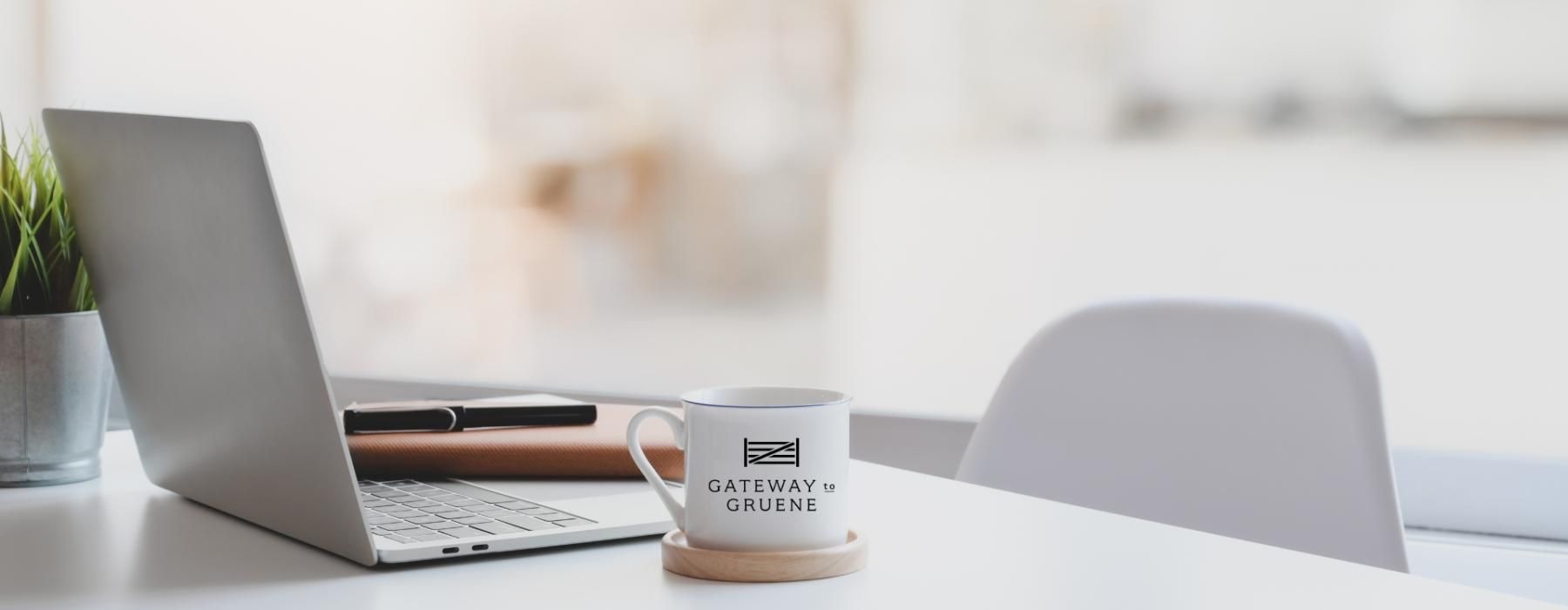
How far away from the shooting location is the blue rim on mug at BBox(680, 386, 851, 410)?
0.71 meters

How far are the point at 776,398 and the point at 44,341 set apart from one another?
58cm

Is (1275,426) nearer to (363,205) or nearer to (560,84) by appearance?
(560,84)

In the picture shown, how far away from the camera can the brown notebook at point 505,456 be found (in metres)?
0.96

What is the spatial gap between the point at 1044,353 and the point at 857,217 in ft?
2.26

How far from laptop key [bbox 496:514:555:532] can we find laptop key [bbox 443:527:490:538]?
1.0 inches

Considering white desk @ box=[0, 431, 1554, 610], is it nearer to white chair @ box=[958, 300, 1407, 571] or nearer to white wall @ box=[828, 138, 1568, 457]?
white chair @ box=[958, 300, 1407, 571]

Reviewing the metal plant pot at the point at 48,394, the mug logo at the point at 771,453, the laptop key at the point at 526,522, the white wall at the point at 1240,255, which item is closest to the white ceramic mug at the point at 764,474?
the mug logo at the point at 771,453

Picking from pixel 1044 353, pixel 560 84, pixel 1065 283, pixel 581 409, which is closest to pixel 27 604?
pixel 581 409

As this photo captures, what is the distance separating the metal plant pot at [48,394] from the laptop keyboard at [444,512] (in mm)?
238

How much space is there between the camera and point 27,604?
2.20 ft

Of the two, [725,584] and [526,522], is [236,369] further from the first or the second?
[725,584]

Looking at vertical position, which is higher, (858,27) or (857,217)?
(858,27)

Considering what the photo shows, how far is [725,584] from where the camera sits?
0.70m

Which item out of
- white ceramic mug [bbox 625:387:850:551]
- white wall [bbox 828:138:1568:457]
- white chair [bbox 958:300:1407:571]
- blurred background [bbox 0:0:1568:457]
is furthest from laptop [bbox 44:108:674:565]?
white wall [bbox 828:138:1568:457]
